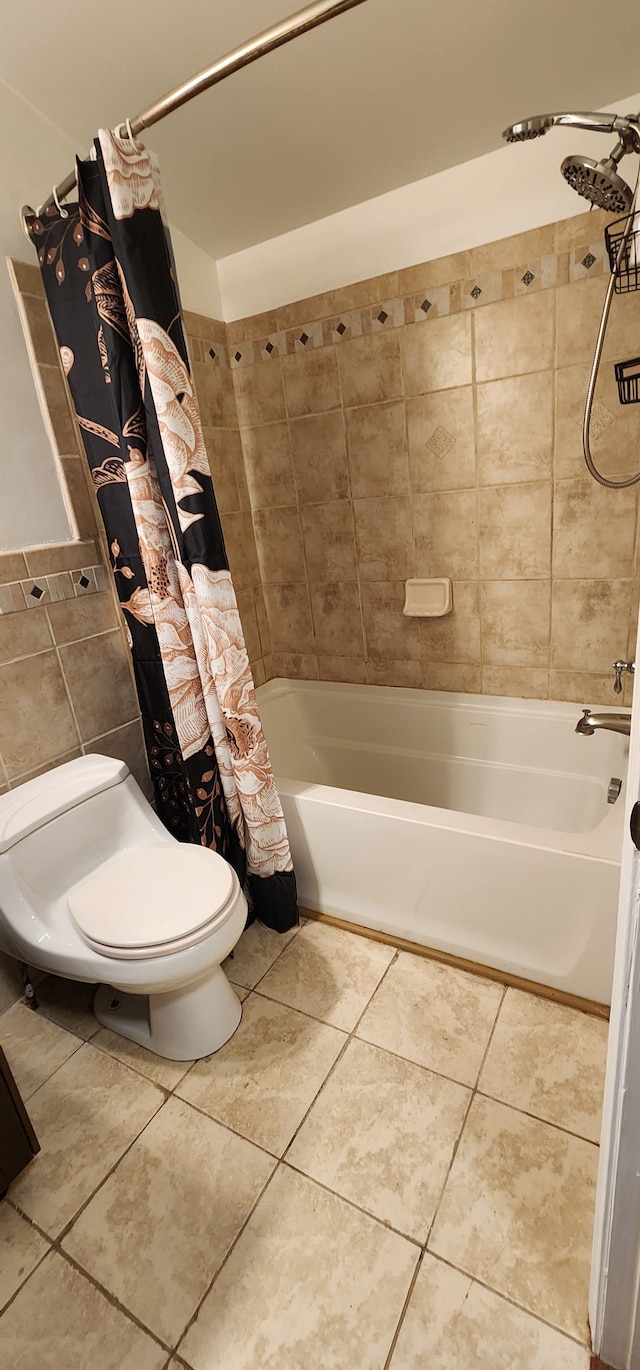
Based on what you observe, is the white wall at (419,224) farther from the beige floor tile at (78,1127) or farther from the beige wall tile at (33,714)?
the beige floor tile at (78,1127)

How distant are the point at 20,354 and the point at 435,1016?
1.94 m

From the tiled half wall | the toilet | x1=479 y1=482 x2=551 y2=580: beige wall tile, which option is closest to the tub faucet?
the tiled half wall

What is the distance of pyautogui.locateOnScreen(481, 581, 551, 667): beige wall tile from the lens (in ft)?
6.11

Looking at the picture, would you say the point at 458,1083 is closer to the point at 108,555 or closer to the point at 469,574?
the point at 469,574

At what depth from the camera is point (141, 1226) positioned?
1062 mm

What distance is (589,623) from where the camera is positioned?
1.80 meters

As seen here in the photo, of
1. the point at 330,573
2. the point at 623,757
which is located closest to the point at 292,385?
the point at 330,573

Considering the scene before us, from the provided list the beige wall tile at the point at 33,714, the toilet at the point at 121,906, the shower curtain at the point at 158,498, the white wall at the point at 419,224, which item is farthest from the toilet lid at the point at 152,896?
the white wall at the point at 419,224

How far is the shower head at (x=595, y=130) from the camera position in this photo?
3.46 feet

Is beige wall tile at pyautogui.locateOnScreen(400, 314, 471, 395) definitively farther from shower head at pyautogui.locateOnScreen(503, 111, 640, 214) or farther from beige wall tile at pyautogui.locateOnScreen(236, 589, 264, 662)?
beige wall tile at pyautogui.locateOnScreen(236, 589, 264, 662)

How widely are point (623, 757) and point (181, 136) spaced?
Result: 2.09m

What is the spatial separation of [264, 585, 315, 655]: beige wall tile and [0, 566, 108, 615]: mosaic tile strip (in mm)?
827

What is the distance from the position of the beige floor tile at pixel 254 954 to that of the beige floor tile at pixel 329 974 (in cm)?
3

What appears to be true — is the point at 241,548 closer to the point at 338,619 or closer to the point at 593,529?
the point at 338,619
